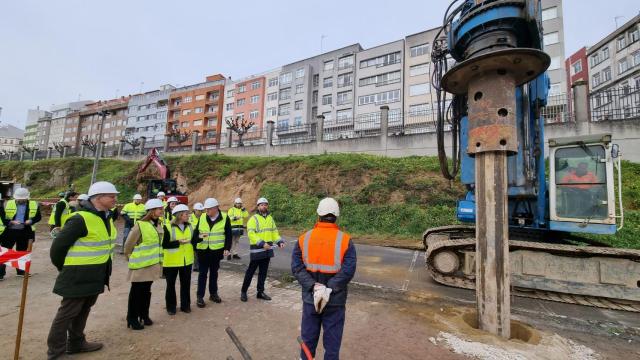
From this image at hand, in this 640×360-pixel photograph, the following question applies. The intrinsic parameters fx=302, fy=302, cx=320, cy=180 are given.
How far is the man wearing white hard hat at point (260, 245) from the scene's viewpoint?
226 inches

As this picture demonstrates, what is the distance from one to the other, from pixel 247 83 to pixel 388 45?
27.0 meters

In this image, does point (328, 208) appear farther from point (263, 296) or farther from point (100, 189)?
point (263, 296)

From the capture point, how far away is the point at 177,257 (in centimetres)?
504

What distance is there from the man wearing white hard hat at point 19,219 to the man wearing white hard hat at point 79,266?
5188mm

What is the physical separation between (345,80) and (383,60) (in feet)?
20.4

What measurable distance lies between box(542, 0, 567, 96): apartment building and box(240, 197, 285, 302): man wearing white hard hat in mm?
36714

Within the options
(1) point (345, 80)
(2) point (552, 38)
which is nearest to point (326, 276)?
(2) point (552, 38)

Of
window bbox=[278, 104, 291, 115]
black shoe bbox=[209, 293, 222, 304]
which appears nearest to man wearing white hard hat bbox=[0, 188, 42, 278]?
black shoe bbox=[209, 293, 222, 304]

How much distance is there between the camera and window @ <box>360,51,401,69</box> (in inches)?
1638

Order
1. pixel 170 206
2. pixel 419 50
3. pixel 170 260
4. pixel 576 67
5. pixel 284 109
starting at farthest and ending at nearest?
pixel 284 109 < pixel 576 67 < pixel 419 50 < pixel 170 206 < pixel 170 260

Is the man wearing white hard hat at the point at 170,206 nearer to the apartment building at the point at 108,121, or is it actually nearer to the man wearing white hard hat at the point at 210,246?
the man wearing white hard hat at the point at 210,246

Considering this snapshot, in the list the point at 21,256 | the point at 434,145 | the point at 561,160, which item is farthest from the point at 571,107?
the point at 21,256

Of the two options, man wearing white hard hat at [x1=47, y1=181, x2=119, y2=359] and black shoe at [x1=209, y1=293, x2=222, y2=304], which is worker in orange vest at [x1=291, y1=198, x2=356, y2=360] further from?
black shoe at [x1=209, y1=293, x2=222, y2=304]

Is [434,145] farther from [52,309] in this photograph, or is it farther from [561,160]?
[52,309]
